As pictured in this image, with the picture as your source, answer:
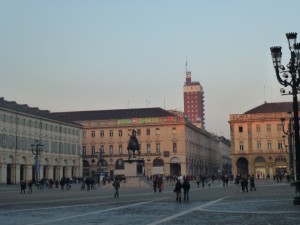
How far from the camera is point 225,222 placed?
54.7ft

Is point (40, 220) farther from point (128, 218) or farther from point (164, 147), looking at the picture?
point (164, 147)

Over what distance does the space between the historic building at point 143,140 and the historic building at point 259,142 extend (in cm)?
1342

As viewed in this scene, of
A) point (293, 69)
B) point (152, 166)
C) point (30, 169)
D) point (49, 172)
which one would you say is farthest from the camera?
point (152, 166)

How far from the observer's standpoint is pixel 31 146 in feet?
253

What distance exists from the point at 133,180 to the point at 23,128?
35.4 m

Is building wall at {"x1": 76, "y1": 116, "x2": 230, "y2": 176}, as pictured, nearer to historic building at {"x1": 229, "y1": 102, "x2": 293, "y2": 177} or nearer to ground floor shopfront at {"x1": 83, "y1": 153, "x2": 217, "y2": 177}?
ground floor shopfront at {"x1": 83, "y1": 153, "x2": 217, "y2": 177}

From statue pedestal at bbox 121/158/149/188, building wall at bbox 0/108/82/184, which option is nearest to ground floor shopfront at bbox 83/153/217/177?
building wall at bbox 0/108/82/184

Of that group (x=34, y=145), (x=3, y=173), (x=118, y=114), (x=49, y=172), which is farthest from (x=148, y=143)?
(x=34, y=145)

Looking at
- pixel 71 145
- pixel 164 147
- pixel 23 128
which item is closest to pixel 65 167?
pixel 71 145

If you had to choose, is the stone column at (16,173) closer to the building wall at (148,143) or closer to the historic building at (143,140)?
the historic building at (143,140)

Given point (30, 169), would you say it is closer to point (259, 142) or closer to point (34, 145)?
point (34, 145)

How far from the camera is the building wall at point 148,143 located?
119m

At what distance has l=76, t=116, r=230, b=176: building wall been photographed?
119000 millimetres

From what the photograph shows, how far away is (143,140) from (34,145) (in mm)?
51656
